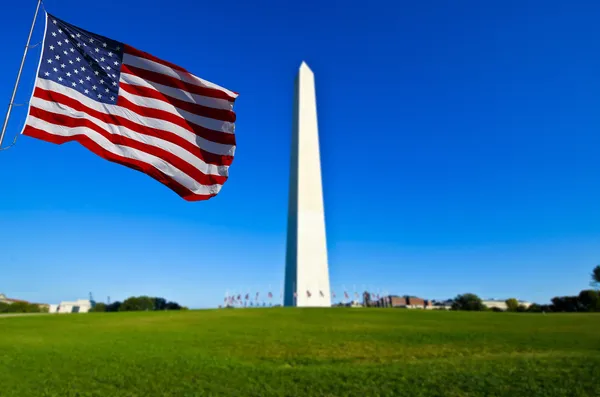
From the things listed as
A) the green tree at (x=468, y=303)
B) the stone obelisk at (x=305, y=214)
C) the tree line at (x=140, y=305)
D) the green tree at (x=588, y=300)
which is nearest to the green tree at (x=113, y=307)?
the tree line at (x=140, y=305)

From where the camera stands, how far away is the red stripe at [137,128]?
5531mm

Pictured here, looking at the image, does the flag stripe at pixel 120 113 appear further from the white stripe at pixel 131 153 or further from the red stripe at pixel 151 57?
the red stripe at pixel 151 57

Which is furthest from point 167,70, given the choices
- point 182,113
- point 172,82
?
point 182,113

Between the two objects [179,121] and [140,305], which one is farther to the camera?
[140,305]

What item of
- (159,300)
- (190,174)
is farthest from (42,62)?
(159,300)

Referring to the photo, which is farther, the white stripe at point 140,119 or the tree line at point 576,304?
the tree line at point 576,304

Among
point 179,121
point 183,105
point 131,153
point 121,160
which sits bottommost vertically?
point 121,160

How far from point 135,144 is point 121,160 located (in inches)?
14.4

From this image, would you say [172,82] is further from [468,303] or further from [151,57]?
[468,303]

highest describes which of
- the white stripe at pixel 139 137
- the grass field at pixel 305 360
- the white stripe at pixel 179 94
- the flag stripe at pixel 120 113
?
the white stripe at pixel 179 94

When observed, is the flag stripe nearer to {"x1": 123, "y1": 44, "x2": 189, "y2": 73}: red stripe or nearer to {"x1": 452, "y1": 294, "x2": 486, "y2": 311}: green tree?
{"x1": 123, "y1": 44, "x2": 189, "y2": 73}: red stripe

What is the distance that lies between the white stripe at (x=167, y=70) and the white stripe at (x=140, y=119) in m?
0.79

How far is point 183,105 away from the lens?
6.95 meters

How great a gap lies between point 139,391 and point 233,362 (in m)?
4.33
